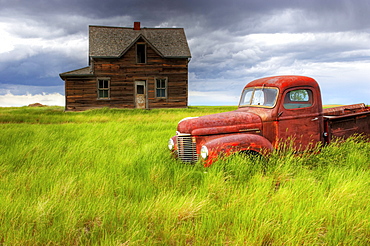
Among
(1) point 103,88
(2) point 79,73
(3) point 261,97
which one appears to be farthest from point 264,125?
(2) point 79,73

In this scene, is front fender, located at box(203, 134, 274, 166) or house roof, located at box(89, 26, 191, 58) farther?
house roof, located at box(89, 26, 191, 58)

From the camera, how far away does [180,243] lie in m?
3.10

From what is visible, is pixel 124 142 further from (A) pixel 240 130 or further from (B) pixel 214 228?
(B) pixel 214 228

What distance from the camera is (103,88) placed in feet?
77.9

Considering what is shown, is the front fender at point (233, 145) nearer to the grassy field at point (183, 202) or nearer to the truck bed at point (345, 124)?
the grassy field at point (183, 202)

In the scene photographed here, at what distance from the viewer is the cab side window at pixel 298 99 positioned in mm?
6066

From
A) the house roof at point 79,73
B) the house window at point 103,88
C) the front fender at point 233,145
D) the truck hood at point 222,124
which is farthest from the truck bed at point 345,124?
the house roof at point 79,73

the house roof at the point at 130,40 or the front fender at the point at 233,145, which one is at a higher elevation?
the house roof at the point at 130,40

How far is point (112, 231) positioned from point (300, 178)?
118 inches

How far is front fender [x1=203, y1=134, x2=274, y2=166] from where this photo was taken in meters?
5.03

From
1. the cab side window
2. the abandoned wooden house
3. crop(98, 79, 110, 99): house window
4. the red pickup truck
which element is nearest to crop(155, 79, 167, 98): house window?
the abandoned wooden house

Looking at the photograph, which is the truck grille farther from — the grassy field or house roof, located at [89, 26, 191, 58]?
house roof, located at [89, 26, 191, 58]

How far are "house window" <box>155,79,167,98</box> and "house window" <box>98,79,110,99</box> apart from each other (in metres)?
3.97

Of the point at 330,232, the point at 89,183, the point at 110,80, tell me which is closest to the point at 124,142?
the point at 89,183
